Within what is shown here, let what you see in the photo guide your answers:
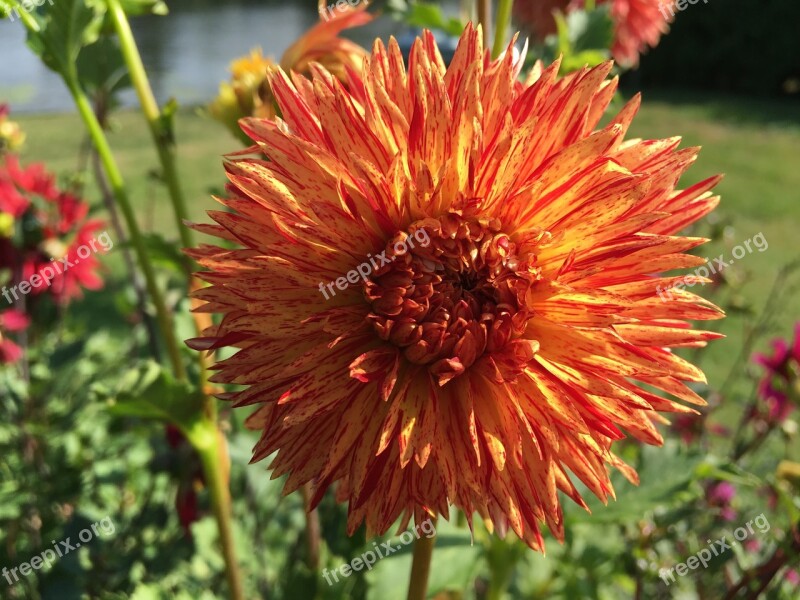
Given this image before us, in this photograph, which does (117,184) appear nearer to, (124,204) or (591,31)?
(124,204)

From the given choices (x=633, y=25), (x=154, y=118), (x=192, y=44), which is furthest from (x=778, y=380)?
(x=192, y=44)

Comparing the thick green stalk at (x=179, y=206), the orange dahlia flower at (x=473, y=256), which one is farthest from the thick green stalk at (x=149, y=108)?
the orange dahlia flower at (x=473, y=256)

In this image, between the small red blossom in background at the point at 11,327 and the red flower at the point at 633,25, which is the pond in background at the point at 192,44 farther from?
the small red blossom in background at the point at 11,327

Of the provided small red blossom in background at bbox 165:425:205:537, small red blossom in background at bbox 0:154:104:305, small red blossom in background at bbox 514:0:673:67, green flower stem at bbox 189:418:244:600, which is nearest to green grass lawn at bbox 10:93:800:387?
small red blossom in background at bbox 0:154:104:305

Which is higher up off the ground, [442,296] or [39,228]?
[442,296]

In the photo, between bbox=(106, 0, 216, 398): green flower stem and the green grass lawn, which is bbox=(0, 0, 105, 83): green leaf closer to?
bbox=(106, 0, 216, 398): green flower stem

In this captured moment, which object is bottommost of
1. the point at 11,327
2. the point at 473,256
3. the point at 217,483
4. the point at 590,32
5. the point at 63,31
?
the point at 11,327
